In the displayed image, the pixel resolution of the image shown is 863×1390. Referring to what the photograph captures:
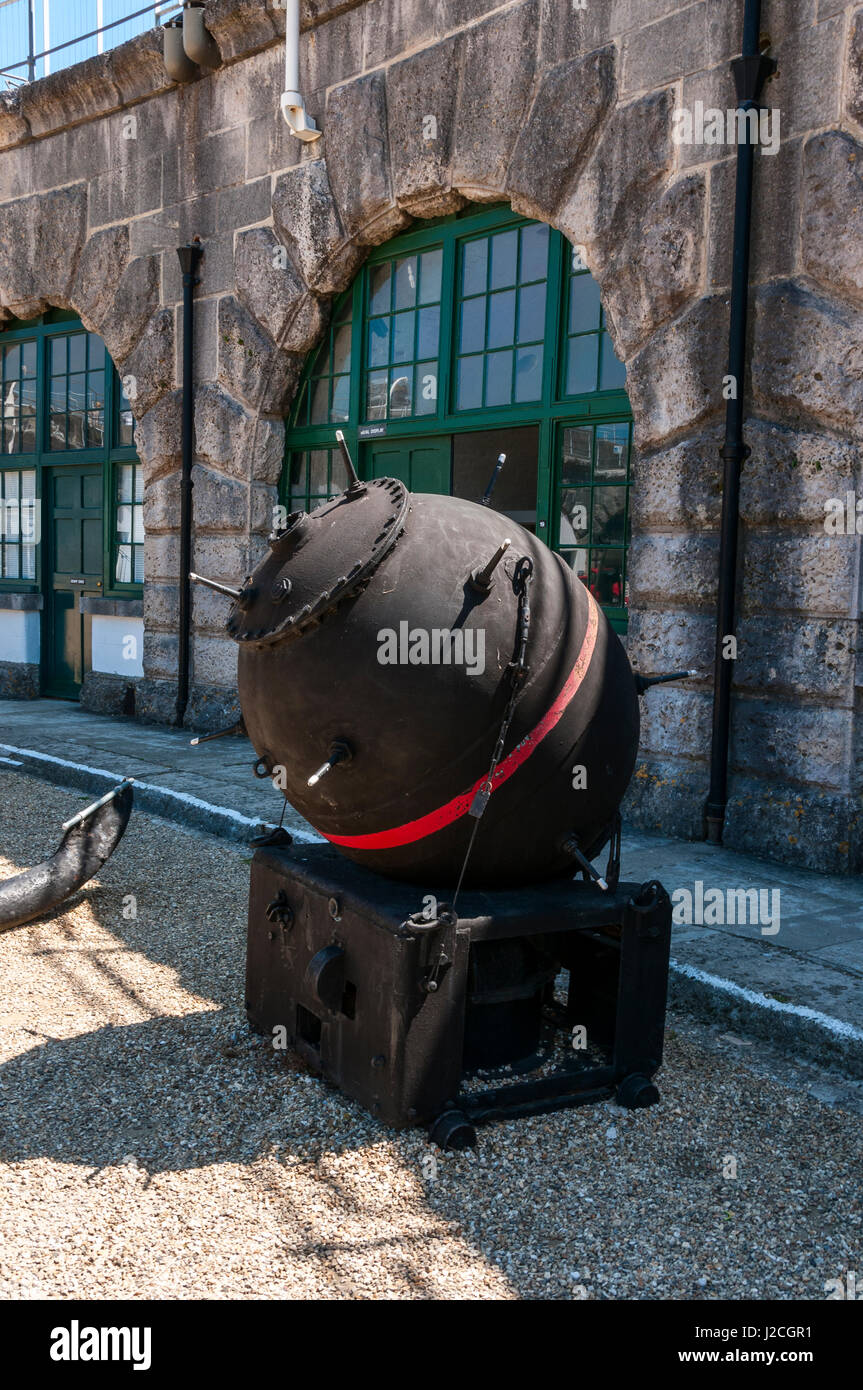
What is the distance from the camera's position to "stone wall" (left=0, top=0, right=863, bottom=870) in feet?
19.8

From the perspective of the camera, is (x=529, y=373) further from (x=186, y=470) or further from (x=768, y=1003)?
(x=768, y=1003)

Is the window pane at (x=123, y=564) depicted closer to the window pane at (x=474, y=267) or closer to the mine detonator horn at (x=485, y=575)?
the window pane at (x=474, y=267)

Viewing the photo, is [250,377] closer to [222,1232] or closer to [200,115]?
[200,115]

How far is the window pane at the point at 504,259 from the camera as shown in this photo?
819cm

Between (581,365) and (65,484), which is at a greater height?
(581,365)

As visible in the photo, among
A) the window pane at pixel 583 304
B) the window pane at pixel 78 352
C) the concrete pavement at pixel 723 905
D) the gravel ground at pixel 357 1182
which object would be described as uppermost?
the window pane at pixel 78 352

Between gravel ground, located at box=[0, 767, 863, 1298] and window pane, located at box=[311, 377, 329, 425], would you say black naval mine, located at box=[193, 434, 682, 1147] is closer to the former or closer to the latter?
gravel ground, located at box=[0, 767, 863, 1298]

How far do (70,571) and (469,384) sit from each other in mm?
6159

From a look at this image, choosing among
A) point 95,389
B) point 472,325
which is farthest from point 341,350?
point 95,389

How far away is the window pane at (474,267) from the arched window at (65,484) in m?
4.64

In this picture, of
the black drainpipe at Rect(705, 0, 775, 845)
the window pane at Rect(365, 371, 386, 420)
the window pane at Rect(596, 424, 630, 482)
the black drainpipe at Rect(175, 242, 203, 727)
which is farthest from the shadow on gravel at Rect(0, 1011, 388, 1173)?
the black drainpipe at Rect(175, 242, 203, 727)

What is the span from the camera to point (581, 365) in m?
7.75

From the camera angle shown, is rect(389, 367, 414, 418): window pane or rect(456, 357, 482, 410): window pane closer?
rect(456, 357, 482, 410): window pane

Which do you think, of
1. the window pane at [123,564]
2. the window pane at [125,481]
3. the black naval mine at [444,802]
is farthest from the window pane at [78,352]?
the black naval mine at [444,802]
